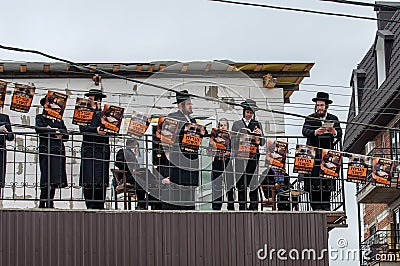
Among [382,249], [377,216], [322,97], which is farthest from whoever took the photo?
[377,216]

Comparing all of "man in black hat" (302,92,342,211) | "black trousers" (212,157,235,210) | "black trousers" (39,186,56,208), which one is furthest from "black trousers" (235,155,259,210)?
"black trousers" (39,186,56,208)

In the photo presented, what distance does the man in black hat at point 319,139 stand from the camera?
1603cm

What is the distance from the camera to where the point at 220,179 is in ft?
52.3

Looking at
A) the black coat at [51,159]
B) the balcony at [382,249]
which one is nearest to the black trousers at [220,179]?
the black coat at [51,159]

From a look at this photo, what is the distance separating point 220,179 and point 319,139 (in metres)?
1.71

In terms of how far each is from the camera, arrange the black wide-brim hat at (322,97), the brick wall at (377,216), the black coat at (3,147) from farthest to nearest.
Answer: the brick wall at (377,216) < the black wide-brim hat at (322,97) < the black coat at (3,147)

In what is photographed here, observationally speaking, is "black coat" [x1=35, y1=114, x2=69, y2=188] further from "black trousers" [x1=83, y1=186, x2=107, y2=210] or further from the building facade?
the building facade

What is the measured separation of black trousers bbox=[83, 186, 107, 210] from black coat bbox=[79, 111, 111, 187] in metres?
0.07

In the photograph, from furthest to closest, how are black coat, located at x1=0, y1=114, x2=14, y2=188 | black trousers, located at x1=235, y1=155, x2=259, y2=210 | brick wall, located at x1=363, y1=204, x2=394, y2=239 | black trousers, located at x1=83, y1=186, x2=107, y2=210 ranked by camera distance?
1. brick wall, located at x1=363, y1=204, x2=394, y2=239
2. black trousers, located at x1=235, y1=155, x2=259, y2=210
3. black trousers, located at x1=83, y1=186, x2=107, y2=210
4. black coat, located at x1=0, y1=114, x2=14, y2=188

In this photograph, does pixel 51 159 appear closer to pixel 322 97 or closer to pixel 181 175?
→ pixel 181 175

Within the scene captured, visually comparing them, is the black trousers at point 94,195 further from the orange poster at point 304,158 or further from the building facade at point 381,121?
the building facade at point 381,121

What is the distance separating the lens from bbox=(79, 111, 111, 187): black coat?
15.4 m

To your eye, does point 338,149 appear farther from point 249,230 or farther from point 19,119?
point 19,119

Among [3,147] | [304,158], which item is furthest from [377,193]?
[3,147]
